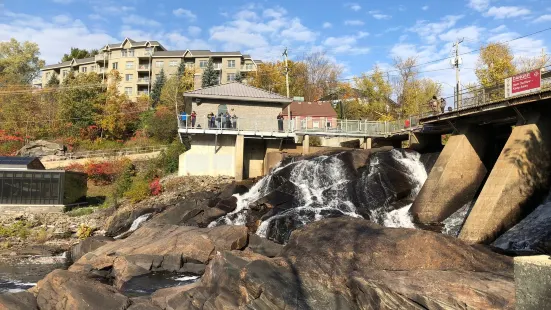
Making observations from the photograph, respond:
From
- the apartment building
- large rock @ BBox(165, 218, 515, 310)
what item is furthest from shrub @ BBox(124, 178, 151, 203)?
the apartment building

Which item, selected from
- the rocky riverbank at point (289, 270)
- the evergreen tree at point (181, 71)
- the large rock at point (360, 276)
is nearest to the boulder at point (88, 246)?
the rocky riverbank at point (289, 270)

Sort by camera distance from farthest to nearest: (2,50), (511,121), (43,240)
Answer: (2,50) → (43,240) → (511,121)

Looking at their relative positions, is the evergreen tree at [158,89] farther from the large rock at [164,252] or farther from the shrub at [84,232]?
the large rock at [164,252]

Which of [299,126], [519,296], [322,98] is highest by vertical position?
[322,98]

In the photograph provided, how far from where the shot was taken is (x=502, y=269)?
8.93m

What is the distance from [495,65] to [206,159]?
30960mm

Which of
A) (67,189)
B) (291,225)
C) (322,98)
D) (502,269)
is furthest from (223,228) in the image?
(322,98)

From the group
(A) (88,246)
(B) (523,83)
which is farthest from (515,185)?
(A) (88,246)

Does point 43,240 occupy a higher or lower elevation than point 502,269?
lower

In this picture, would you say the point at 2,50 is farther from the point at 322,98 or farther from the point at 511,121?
the point at 511,121

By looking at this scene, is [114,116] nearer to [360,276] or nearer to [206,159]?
[206,159]

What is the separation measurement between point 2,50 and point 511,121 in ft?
266

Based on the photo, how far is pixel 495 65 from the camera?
142ft

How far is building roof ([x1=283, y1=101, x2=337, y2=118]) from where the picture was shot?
51.6m
